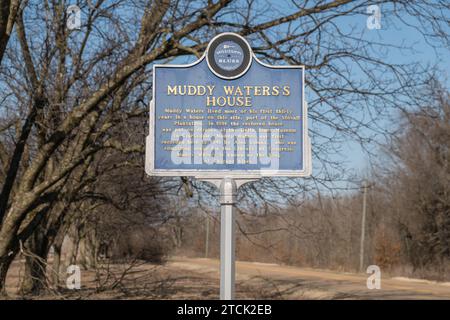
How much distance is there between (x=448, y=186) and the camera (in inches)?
1449

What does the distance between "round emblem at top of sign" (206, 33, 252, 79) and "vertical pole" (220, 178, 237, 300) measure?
4.04ft

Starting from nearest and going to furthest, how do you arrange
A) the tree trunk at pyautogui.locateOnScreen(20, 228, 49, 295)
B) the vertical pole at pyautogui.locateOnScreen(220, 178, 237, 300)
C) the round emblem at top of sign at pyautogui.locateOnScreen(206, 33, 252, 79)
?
the vertical pole at pyautogui.locateOnScreen(220, 178, 237, 300)
the round emblem at top of sign at pyautogui.locateOnScreen(206, 33, 252, 79)
the tree trunk at pyautogui.locateOnScreen(20, 228, 49, 295)

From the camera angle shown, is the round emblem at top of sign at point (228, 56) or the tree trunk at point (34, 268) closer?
the round emblem at top of sign at point (228, 56)

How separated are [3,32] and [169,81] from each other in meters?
4.35

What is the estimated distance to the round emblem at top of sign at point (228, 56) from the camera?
283 inches

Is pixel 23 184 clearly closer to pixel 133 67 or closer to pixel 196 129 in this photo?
pixel 133 67

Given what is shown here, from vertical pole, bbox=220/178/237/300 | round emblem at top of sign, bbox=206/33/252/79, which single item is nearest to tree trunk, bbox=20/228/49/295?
vertical pole, bbox=220/178/237/300

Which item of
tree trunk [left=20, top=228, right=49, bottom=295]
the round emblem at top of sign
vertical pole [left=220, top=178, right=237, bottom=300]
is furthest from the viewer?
tree trunk [left=20, top=228, right=49, bottom=295]

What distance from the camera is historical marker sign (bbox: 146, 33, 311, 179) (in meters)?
7.00

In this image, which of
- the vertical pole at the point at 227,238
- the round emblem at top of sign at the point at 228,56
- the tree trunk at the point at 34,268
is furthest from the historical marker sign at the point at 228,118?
the tree trunk at the point at 34,268
